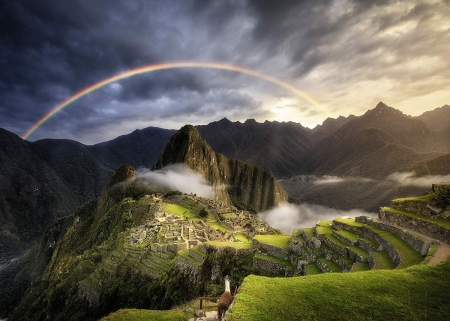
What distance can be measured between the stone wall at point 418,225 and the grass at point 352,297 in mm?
6327

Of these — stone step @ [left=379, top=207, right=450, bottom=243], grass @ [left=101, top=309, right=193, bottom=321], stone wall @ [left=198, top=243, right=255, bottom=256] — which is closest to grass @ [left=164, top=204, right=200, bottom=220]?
stone wall @ [left=198, top=243, right=255, bottom=256]

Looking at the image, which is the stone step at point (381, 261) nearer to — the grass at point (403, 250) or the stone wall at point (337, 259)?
the grass at point (403, 250)

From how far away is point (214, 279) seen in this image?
71.3ft

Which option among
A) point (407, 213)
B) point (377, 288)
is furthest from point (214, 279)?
point (407, 213)

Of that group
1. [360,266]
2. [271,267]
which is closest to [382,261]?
[360,266]

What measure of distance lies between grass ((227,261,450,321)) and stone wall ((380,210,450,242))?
6327 millimetres

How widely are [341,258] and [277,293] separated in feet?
33.7

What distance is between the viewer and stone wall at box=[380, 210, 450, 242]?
15712 mm

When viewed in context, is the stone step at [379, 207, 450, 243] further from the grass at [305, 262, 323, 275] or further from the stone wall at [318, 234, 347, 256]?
the grass at [305, 262, 323, 275]

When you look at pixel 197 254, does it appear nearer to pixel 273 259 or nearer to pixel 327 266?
pixel 273 259

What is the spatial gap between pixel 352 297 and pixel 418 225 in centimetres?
1346

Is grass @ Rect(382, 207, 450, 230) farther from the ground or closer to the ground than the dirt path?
farther from the ground

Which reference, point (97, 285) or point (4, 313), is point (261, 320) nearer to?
point (97, 285)

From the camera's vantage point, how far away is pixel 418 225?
18250mm
